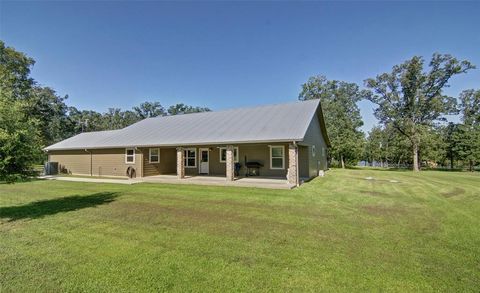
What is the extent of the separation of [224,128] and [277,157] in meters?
4.03

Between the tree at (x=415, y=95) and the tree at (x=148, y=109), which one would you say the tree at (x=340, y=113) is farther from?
the tree at (x=148, y=109)

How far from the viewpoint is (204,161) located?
1794 cm

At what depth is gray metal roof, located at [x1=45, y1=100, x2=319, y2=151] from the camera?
1365 cm

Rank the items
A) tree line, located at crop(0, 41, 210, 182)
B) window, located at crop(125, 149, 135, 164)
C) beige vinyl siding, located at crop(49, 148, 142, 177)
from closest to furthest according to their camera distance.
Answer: tree line, located at crop(0, 41, 210, 182)
window, located at crop(125, 149, 135, 164)
beige vinyl siding, located at crop(49, 148, 142, 177)

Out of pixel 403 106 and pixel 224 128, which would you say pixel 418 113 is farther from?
pixel 224 128

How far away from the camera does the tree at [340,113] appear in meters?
33.0

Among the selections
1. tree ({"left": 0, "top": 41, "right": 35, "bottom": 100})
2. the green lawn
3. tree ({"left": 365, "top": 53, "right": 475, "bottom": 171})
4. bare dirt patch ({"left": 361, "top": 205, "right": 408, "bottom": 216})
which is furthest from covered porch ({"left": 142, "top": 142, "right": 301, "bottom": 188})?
tree ({"left": 365, "top": 53, "right": 475, "bottom": 171})

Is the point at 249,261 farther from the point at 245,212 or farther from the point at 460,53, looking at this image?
the point at 460,53

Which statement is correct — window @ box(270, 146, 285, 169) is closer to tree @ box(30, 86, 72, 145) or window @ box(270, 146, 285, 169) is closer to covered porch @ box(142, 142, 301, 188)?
covered porch @ box(142, 142, 301, 188)

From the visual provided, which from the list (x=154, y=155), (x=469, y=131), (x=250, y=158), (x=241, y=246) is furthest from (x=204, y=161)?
(x=469, y=131)

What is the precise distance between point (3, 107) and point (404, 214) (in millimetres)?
11498

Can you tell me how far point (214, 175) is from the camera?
1698cm

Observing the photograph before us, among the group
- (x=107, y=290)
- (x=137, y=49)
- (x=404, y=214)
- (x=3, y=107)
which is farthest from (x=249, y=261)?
(x=137, y=49)

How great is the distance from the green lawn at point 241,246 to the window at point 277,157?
6.89m
